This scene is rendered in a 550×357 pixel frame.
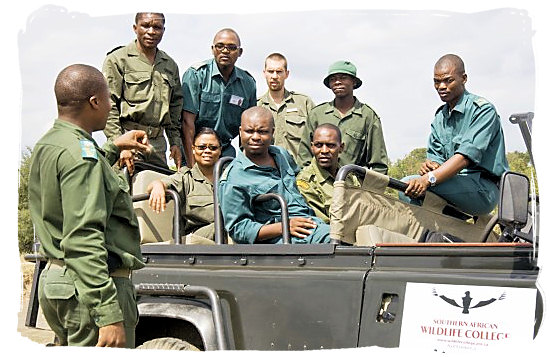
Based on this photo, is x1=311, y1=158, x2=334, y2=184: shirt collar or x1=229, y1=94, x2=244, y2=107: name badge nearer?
x1=311, y1=158, x2=334, y2=184: shirt collar

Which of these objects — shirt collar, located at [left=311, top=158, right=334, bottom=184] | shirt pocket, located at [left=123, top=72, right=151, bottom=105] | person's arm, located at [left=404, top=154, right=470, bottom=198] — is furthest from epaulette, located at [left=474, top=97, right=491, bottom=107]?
shirt pocket, located at [left=123, top=72, right=151, bottom=105]

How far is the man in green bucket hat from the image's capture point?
5.76 metres

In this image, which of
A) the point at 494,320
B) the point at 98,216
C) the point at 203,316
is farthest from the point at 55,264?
the point at 494,320

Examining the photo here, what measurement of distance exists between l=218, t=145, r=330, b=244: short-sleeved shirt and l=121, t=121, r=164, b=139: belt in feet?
4.79

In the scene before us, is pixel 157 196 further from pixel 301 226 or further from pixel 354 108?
pixel 354 108

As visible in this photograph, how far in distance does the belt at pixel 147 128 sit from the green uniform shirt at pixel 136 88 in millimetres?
18

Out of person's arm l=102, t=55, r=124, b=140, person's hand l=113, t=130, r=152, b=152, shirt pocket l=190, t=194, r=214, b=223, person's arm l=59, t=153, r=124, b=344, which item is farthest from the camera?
person's arm l=102, t=55, r=124, b=140

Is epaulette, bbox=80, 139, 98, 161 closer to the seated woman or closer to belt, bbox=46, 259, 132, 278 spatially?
belt, bbox=46, 259, 132, 278

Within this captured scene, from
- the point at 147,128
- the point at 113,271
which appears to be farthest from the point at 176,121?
the point at 113,271

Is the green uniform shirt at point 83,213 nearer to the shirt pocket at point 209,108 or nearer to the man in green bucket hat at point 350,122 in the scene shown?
the man in green bucket hat at point 350,122

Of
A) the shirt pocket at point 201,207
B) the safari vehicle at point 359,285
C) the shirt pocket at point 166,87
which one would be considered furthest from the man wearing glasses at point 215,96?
the safari vehicle at point 359,285

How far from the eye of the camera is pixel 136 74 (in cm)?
580

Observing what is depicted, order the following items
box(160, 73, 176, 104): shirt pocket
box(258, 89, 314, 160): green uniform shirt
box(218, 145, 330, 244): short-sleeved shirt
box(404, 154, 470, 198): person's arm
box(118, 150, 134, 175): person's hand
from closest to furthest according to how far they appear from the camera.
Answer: box(218, 145, 330, 244): short-sleeved shirt
box(404, 154, 470, 198): person's arm
box(118, 150, 134, 175): person's hand
box(160, 73, 176, 104): shirt pocket
box(258, 89, 314, 160): green uniform shirt

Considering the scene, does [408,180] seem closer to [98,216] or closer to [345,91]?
[345,91]
